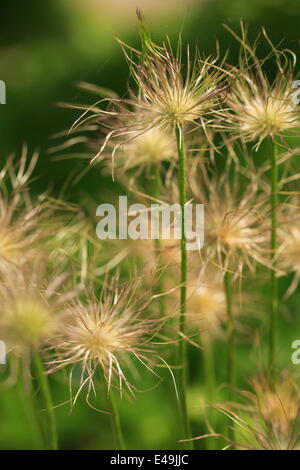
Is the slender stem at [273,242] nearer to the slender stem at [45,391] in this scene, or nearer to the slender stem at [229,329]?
the slender stem at [229,329]

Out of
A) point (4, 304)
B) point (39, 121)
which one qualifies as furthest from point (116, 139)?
point (39, 121)

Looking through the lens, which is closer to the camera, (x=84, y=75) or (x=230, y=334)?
(x=230, y=334)

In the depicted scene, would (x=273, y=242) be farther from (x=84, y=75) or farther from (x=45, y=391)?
(x=84, y=75)

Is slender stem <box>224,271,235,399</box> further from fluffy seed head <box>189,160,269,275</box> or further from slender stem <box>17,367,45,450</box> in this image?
slender stem <box>17,367,45,450</box>

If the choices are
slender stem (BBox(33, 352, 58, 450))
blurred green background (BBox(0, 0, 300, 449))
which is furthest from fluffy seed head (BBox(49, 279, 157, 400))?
blurred green background (BBox(0, 0, 300, 449))

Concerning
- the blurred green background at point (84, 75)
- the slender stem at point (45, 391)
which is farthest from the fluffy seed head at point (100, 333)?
the blurred green background at point (84, 75)

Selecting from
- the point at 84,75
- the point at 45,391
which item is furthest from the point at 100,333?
the point at 84,75

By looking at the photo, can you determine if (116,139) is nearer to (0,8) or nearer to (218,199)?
(218,199)

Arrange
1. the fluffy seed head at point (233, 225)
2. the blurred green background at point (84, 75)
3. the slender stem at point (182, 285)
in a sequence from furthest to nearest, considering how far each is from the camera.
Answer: the blurred green background at point (84, 75)
the fluffy seed head at point (233, 225)
the slender stem at point (182, 285)
